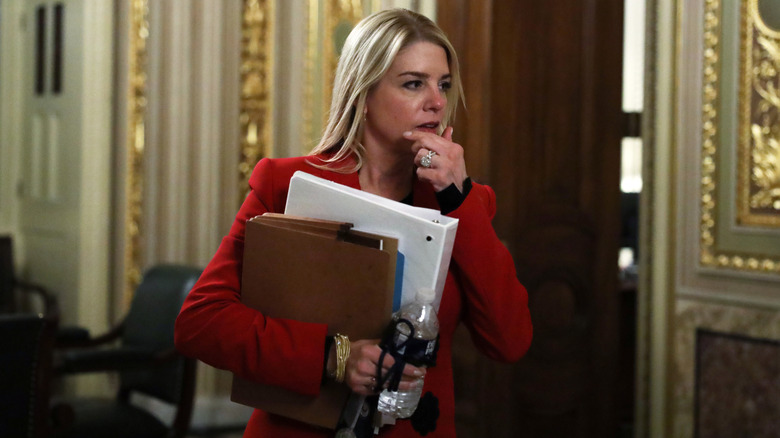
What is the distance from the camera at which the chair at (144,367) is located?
2850 mm

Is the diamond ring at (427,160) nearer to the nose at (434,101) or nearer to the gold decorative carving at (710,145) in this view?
the nose at (434,101)

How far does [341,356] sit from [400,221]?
22 cm

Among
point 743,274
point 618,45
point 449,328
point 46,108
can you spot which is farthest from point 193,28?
point 449,328

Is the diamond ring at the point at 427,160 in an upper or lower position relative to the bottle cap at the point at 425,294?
upper

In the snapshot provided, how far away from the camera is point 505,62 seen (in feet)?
9.56

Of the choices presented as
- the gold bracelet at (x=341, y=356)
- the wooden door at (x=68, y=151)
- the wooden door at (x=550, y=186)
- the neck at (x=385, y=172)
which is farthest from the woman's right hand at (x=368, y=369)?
the wooden door at (x=68, y=151)

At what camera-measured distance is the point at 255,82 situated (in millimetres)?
4148

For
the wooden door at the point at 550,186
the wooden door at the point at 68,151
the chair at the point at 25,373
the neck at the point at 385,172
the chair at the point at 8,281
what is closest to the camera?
the neck at the point at 385,172

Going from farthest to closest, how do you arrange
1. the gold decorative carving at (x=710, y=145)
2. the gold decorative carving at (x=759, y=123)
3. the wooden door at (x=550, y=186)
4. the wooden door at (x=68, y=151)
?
the wooden door at (x=68, y=151), the wooden door at (x=550, y=186), the gold decorative carving at (x=710, y=145), the gold decorative carving at (x=759, y=123)

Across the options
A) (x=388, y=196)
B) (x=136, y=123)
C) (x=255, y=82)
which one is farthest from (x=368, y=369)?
(x=136, y=123)

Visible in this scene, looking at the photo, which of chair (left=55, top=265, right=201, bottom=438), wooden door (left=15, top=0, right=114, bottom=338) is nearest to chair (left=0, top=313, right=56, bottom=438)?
chair (left=55, top=265, right=201, bottom=438)

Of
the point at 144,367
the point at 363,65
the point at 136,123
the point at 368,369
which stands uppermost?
the point at 136,123

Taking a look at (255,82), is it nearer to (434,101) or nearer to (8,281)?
(8,281)

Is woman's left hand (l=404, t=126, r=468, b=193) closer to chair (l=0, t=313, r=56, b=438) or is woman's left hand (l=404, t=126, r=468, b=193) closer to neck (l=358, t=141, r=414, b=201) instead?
neck (l=358, t=141, r=414, b=201)
